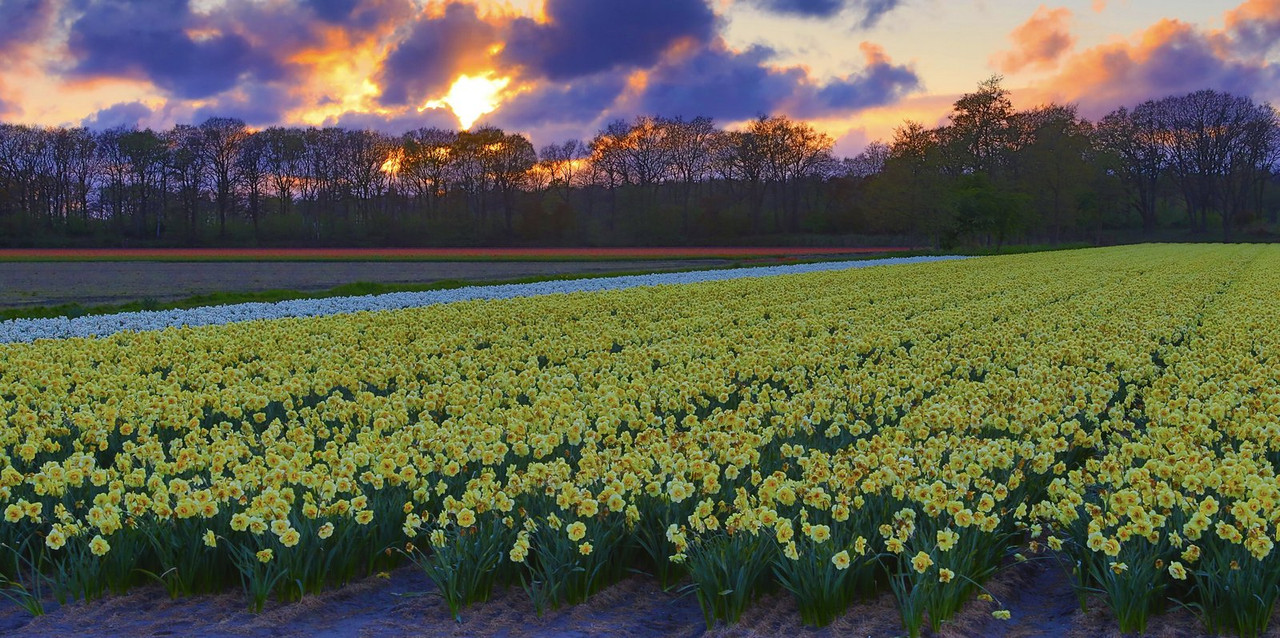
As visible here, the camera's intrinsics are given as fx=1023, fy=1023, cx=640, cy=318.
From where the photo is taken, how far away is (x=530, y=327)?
15.2 metres

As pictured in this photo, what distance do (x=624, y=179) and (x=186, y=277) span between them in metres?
54.8

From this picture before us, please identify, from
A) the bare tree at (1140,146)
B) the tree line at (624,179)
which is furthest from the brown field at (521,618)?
the bare tree at (1140,146)

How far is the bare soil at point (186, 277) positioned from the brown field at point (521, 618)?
22.0m

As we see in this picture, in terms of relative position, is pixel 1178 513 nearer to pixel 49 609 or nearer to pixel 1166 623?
pixel 1166 623

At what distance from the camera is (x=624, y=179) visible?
3487 inches

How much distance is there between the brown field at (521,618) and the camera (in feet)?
14.9

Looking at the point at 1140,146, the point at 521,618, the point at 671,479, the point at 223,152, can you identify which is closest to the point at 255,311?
the point at 671,479

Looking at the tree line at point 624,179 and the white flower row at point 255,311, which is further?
the tree line at point 624,179

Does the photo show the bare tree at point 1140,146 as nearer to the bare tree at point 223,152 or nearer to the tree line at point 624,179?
the tree line at point 624,179

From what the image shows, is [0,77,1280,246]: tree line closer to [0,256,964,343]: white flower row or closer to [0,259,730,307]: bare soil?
[0,259,730,307]: bare soil

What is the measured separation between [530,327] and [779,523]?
10.9 meters

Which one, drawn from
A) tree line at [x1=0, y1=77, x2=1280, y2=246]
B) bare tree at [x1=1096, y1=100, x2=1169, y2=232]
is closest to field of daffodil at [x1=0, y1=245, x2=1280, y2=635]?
tree line at [x1=0, y1=77, x2=1280, y2=246]

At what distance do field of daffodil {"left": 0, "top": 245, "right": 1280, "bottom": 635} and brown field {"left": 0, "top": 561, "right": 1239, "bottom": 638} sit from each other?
0.30 feet

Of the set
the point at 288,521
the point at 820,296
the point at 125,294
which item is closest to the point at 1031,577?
the point at 288,521
